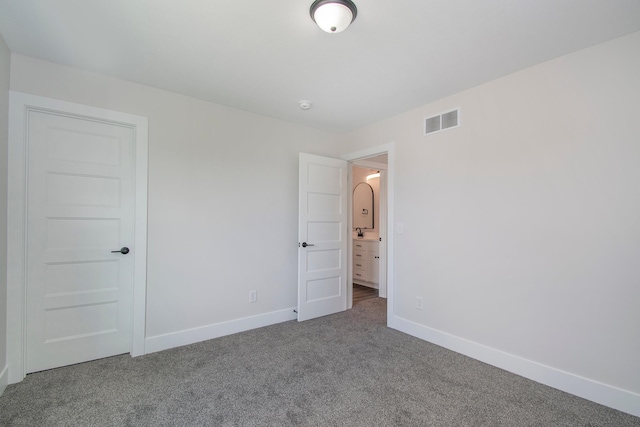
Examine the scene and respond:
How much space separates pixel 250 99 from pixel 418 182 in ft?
6.62

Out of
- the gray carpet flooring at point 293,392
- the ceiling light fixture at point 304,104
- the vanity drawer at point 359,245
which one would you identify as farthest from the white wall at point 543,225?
the vanity drawer at point 359,245

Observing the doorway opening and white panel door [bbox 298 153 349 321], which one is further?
the doorway opening

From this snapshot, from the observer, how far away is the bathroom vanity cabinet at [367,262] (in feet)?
16.8

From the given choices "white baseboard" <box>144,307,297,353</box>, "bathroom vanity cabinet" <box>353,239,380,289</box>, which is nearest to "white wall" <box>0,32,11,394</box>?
"white baseboard" <box>144,307,297,353</box>

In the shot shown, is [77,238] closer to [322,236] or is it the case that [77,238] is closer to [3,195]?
[3,195]

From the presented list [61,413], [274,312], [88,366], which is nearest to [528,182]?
[274,312]

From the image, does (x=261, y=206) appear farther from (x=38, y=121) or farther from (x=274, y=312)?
(x=38, y=121)

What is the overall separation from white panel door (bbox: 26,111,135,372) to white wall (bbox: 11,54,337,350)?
0.72 feet

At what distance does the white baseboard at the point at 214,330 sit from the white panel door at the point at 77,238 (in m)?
0.26

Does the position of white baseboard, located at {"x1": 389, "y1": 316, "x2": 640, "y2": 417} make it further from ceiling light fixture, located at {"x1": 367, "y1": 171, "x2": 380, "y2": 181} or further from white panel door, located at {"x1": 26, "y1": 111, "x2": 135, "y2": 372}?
ceiling light fixture, located at {"x1": 367, "y1": 171, "x2": 380, "y2": 181}

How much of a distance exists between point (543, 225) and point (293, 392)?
90.8 inches

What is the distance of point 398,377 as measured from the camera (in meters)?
2.24

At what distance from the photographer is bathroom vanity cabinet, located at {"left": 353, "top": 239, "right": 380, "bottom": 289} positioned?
5.13m

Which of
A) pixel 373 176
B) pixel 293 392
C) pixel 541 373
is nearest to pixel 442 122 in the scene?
pixel 541 373
